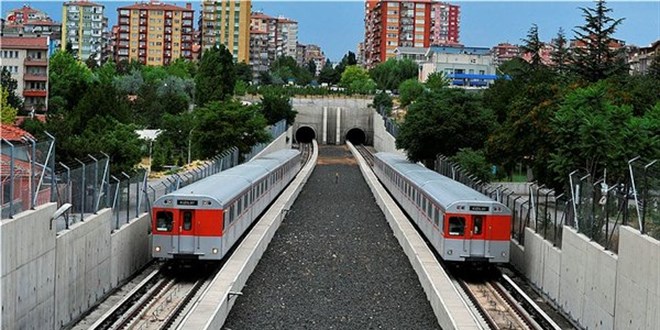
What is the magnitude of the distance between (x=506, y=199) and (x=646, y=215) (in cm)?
1084

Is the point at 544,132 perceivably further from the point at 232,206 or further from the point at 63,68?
the point at 63,68

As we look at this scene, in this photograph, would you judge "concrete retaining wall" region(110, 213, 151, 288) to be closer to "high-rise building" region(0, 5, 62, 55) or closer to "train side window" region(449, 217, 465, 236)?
"train side window" region(449, 217, 465, 236)

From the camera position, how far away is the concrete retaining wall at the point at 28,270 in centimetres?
1408

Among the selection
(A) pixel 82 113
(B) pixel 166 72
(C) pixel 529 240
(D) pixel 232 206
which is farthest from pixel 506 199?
(B) pixel 166 72

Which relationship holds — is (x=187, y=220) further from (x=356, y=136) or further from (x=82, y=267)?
(x=356, y=136)

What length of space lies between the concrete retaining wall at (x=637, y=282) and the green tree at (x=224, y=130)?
143 feet

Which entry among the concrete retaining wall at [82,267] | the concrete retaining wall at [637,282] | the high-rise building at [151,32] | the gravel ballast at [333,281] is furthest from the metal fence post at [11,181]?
the high-rise building at [151,32]

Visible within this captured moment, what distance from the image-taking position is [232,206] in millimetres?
25641

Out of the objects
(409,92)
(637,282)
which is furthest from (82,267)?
(409,92)

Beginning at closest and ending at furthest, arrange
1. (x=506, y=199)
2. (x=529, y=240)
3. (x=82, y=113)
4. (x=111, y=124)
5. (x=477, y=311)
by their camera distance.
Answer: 1. (x=477, y=311)
2. (x=529, y=240)
3. (x=506, y=199)
4. (x=111, y=124)
5. (x=82, y=113)

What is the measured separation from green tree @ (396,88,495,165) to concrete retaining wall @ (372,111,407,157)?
1785cm

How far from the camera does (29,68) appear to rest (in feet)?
294

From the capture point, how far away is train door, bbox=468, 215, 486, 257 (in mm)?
24250

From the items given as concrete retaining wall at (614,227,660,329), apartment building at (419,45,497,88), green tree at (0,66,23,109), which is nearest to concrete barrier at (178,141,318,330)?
concrete retaining wall at (614,227,660,329)
